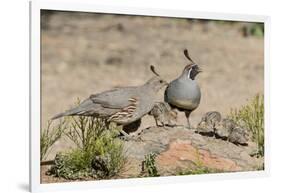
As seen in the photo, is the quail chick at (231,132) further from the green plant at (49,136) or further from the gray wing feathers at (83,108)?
the green plant at (49,136)

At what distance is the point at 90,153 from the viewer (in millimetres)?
3383

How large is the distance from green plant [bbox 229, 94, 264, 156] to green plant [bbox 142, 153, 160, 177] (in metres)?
0.60

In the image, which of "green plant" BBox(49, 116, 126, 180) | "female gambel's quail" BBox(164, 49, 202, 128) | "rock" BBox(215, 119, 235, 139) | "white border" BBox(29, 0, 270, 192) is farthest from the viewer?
"rock" BBox(215, 119, 235, 139)

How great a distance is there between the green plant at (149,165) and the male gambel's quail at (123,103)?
0.22 metres

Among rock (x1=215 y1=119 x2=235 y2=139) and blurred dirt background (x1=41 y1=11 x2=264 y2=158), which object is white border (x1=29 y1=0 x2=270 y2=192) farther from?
rock (x1=215 y1=119 x2=235 y2=139)

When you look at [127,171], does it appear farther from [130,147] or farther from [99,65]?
[99,65]

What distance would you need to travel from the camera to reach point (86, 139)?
3393 mm

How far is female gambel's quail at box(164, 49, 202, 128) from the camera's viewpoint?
3.57 metres

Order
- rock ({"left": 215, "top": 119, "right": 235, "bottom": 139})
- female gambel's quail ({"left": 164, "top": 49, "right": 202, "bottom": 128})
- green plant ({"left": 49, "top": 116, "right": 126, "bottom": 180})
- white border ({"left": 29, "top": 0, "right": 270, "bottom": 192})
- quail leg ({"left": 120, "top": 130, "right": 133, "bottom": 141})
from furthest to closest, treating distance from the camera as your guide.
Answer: rock ({"left": 215, "top": 119, "right": 235, "bottom": 139})
female gambel's quail ({"left": 164, "top": 49, "right": 202, "bottom": 128})
quail leg ({"left": 120, "top": 130, "right": 133, "bottom": 141})
green plant ({"left": 49, "top": 116, "right": 126, "bottom": 180})
white border ({"left": 29, "top": 0, "right": 270, "bottom": 192})

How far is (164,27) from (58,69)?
651 mm

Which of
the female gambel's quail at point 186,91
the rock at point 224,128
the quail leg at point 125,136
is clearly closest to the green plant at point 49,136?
the quail leg at point 125,136

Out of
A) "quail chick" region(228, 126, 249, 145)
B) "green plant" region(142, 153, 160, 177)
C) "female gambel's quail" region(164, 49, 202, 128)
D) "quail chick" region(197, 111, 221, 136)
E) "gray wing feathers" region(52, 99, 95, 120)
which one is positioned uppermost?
"female gambel's quail" region(164, 49, 202, 128)

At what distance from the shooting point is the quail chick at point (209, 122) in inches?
144

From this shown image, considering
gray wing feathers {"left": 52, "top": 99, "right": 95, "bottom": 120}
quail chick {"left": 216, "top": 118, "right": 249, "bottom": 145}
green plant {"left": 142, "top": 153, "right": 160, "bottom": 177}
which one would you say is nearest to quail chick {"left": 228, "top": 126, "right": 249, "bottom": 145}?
quail chick {"left": 216, "top": 118, "right": 249, "bottom": 145}
